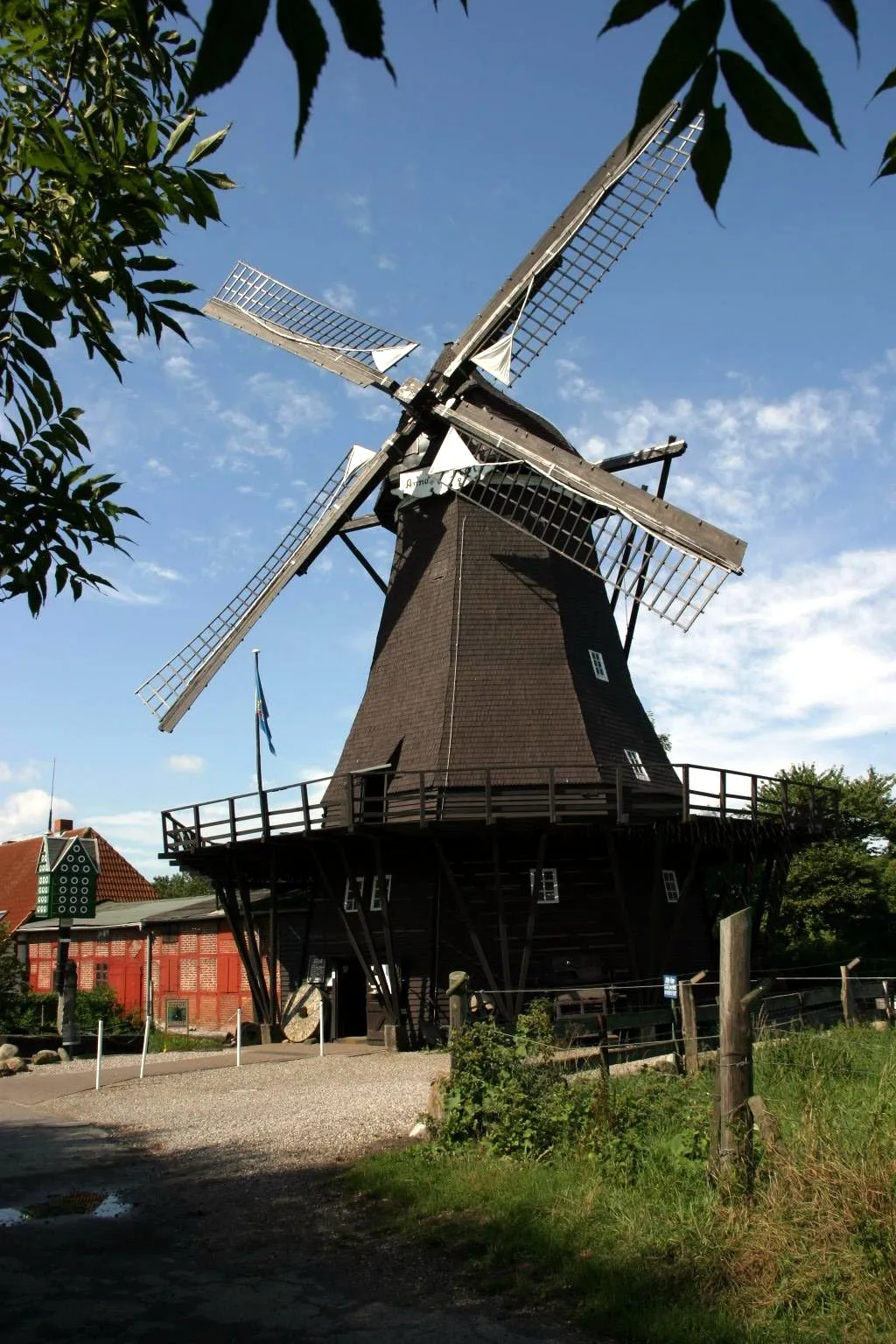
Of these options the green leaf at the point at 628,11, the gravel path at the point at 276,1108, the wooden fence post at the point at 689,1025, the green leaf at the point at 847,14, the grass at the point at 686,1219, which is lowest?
the gravel path at the point at 276,1108

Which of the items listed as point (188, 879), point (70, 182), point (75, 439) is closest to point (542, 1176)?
point (75, 439)

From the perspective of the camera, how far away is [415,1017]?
17.4 meters

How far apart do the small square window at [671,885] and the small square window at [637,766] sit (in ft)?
6.53

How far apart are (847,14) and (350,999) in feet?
65.3

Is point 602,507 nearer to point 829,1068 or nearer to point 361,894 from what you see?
point 361,894

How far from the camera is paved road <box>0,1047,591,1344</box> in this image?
5148 millimetres

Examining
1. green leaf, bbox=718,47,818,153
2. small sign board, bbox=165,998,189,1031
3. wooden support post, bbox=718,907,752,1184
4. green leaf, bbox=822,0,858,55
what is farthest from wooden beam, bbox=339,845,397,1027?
green leaf, bbox=822,0,858,55

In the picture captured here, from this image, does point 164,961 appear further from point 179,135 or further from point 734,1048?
point 179,135

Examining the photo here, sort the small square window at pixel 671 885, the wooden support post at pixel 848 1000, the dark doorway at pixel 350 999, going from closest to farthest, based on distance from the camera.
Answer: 1. the wooden support post at pixel 848 1000
2. the small square window at pixel 671 885
3. the dark doorway at pixel 350 999

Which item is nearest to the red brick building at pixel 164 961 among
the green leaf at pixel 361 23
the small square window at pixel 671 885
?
the small square window at pixel 671 885

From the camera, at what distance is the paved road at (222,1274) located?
5148 millimetres

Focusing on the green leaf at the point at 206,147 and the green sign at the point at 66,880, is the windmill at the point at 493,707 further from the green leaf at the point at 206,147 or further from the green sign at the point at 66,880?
the green leaf at the point at 206,147

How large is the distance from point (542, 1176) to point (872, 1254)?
8.44ft

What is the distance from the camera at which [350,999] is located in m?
19.9
